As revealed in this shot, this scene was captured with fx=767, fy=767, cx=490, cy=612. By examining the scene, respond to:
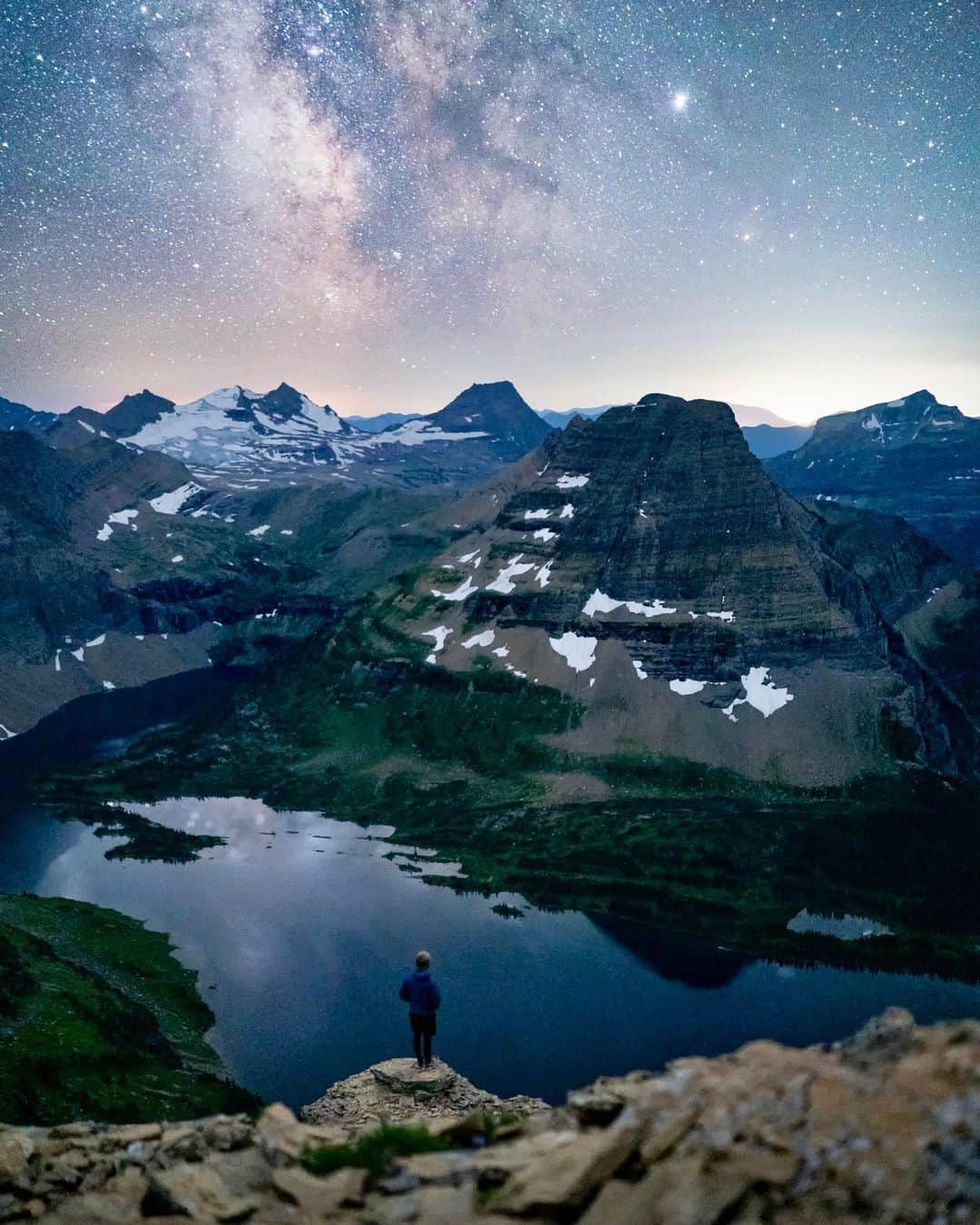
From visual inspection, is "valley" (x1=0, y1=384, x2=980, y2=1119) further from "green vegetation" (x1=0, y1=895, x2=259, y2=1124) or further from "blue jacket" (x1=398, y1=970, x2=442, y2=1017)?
"blue jacket" (x1=398, y1=970, x2=442, y2=1017)

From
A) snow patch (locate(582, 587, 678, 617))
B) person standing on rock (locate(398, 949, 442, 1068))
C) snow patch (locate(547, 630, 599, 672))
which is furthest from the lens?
snow patch (locate(582, 587, 678, 617))

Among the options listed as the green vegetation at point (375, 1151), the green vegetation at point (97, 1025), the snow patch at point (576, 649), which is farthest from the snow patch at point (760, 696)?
the green vegetation at point (375, 1151)

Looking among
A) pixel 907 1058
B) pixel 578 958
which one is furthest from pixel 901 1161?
pixel 578 958

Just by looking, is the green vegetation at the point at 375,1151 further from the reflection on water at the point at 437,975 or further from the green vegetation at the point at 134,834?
the green vegetation at the point at 134,834

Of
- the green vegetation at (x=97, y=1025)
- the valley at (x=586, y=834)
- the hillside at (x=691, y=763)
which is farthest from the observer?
the hillside at (x=691, y=763)

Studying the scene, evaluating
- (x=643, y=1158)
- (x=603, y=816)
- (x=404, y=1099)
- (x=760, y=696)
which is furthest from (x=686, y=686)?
(x=643, y=1158)

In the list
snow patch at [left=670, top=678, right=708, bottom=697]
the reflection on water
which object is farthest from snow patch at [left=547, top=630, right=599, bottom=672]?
the reflection on water

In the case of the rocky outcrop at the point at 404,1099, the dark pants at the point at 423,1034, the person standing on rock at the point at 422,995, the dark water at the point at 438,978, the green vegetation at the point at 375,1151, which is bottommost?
the dark water at the point at 438,978

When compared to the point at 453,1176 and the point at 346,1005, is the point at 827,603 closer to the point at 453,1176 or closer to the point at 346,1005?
the point at 346,1005
